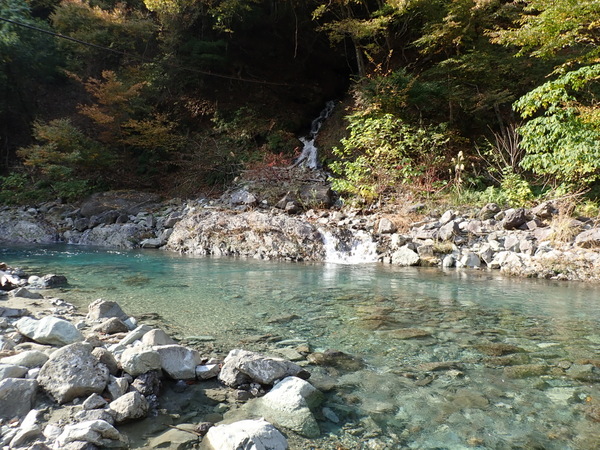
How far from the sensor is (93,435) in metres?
1.77

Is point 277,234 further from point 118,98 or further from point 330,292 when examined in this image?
point 118,98

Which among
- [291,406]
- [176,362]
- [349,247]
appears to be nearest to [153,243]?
[349,247]

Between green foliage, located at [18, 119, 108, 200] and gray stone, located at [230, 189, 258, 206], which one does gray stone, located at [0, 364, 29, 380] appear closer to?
gray stone, located at [230, 189, 258, 206]

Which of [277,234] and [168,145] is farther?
[168,145]

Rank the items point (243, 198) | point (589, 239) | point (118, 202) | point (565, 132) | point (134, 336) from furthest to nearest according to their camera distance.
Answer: point (118, 202), point (243, 198), point (565, 132), point (589, 239), point (134, 336)

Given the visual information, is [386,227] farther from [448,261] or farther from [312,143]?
[312,143]

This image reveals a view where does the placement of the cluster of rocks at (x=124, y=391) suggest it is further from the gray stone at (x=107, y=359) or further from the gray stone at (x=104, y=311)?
the gray stone at (x=104, y=311)

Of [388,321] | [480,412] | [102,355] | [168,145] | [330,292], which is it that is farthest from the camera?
[168,145]

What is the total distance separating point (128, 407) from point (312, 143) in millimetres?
12996

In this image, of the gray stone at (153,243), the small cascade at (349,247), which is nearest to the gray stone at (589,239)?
the small cascade at (349,247)

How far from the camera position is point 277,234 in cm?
883

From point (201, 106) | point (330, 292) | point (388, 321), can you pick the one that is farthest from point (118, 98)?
point (388, 321)

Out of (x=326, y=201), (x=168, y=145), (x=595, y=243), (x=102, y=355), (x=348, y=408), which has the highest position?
(x=168, y=145)

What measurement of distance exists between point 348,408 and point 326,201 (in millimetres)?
8384
